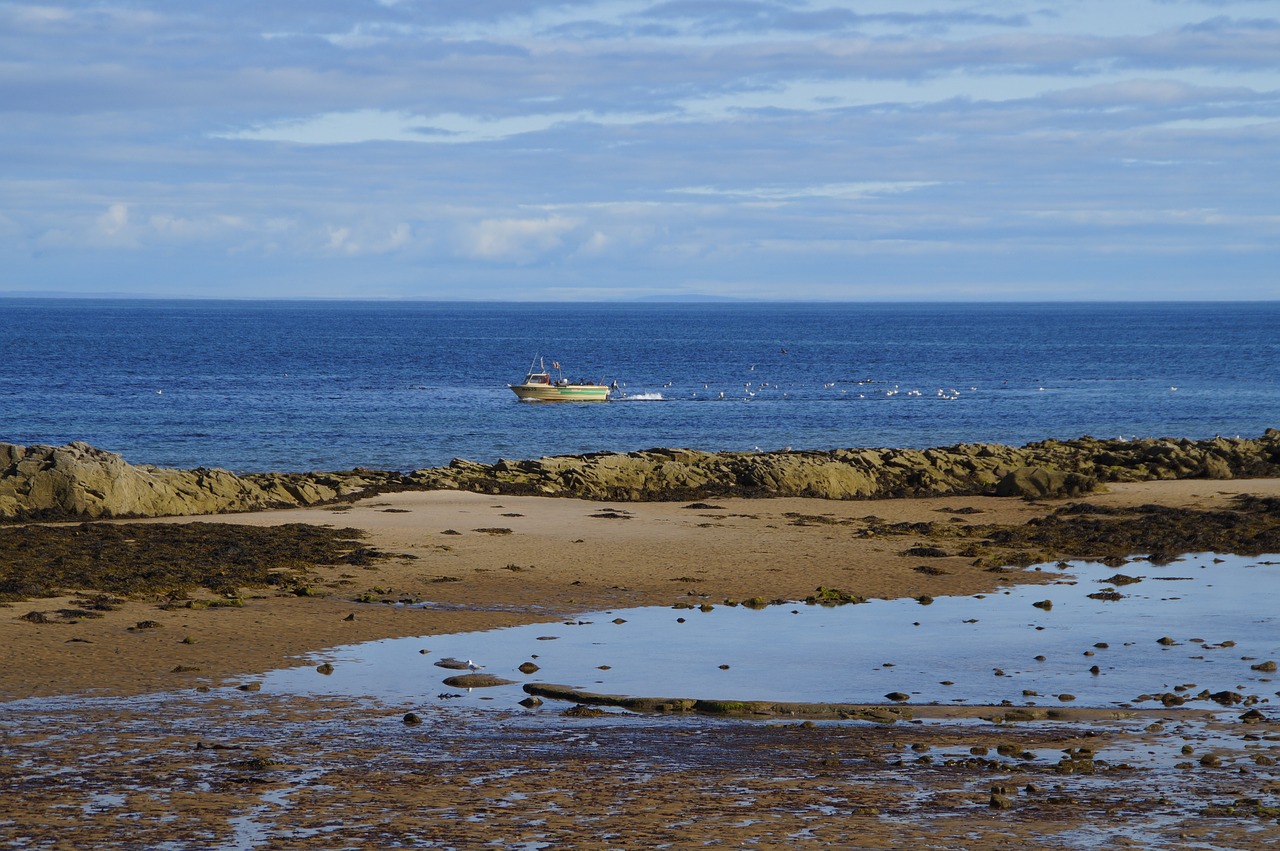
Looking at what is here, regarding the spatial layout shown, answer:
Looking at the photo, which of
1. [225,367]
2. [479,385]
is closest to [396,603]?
[479,385]

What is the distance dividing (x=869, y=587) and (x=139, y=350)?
119913mm

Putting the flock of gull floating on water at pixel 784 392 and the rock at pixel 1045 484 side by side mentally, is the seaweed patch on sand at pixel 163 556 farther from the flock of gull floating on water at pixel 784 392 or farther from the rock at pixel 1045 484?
the flock of gull floating on water at pixel 784 392

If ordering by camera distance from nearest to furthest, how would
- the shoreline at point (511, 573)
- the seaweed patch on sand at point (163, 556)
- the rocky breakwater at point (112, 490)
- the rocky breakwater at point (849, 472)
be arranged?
1. the shoreline at point (511, 573)
2. the seaweed patch on sand at point (163, 556)
3. the rocky breakwater at point (112, 490)
4. the rocky breakwater at point (849, 472)

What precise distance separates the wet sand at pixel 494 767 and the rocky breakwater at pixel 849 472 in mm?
15071

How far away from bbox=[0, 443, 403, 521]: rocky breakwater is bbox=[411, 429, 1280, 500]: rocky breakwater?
4.52 meters

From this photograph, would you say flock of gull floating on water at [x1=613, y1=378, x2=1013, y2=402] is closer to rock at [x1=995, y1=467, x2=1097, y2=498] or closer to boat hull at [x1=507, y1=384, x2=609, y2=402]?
boat hull at [x1=507, y1=384, x2=609, y2=402]

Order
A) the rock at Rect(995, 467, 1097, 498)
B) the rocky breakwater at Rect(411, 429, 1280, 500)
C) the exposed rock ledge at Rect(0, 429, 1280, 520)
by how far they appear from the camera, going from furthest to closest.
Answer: the rocky breakwater at Rect(411, 429, 1280, 500) < the rock at Rect(995, 467, 1097, 498) < the exposed rock ledge at Rect(0, 429, 1280, 520)

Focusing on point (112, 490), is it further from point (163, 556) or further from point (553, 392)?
point (553, 392)

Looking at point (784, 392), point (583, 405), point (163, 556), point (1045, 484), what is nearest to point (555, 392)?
point (583, 405)

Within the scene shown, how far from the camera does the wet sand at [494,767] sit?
10320 millimetres

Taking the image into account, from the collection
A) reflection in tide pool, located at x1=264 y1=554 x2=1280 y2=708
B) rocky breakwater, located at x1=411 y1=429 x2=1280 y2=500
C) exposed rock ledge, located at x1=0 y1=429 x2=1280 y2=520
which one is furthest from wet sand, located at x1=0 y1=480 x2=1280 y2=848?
rocky breakwater, located at x1=411 y1=429 x2=1280 y2=500

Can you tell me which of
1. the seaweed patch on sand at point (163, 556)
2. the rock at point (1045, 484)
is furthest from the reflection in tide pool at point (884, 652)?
the rock at point (1045, 484)

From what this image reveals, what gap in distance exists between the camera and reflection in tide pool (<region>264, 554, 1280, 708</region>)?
15.7 m

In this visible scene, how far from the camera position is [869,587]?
23.1 meters
